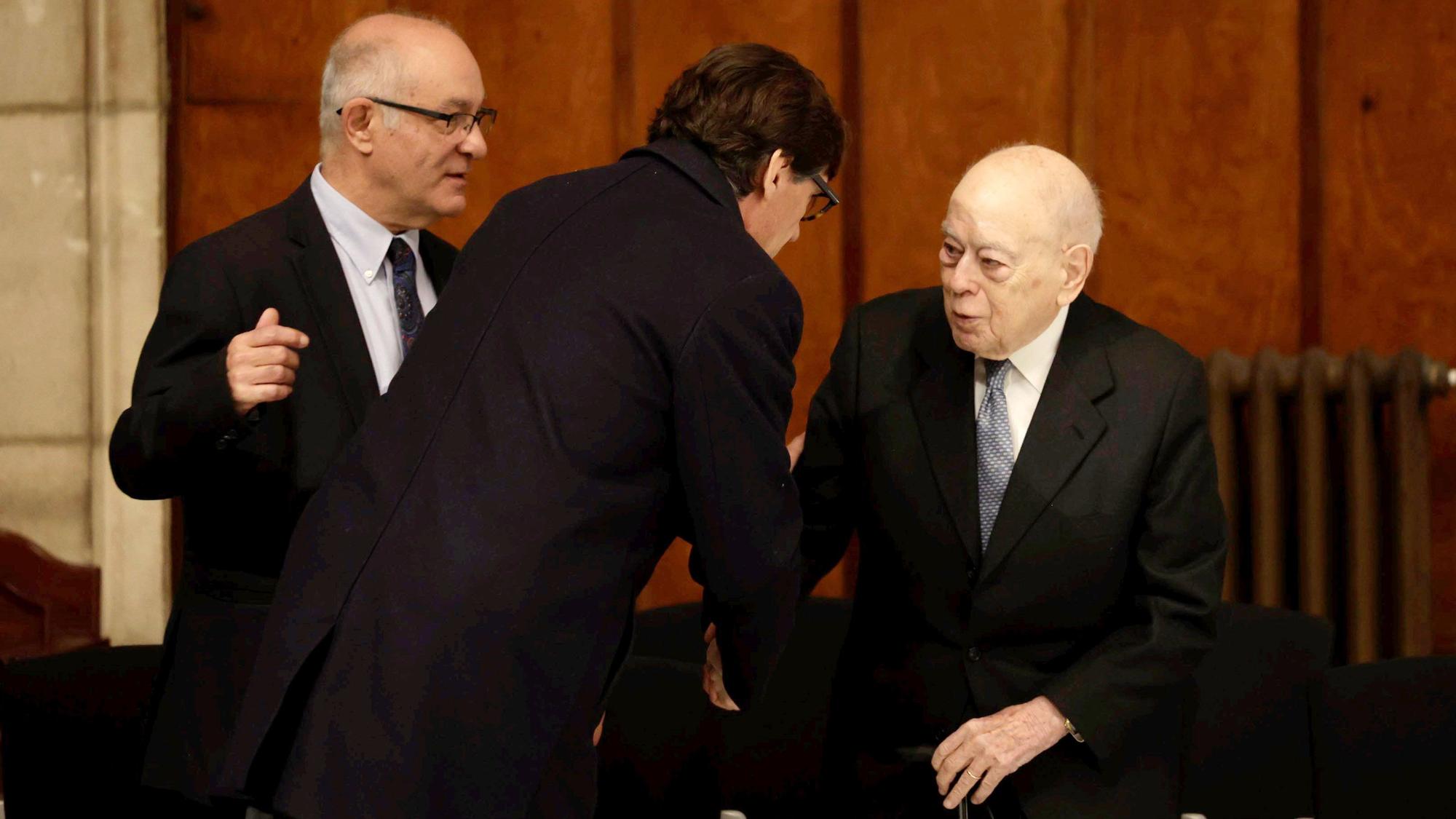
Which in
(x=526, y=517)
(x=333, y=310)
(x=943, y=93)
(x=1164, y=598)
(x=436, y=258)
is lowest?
(x=1164, y=598)

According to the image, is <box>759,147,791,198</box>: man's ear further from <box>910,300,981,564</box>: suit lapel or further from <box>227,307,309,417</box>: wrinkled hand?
<box>227,307,309,417</box>: wrinkled hand

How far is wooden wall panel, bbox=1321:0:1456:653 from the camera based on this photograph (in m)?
3.43

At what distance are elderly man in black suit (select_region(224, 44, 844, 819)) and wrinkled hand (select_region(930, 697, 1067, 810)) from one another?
1.08ft

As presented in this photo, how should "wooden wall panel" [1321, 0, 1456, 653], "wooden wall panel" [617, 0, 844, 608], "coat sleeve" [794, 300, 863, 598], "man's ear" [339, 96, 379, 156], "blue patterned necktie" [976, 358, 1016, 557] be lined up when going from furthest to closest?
"wooden wall panel" [617, 0, 844, 608] → "wooden wall panel" [1321, 0, 1456, 653] → "man's ear" [339, 96, 379, 156] → "coat sleeve" [794, 300, 863, 598] → "blue patterned necktie" [976, 358, 1016, 557]

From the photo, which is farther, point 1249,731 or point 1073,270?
point 1249,731

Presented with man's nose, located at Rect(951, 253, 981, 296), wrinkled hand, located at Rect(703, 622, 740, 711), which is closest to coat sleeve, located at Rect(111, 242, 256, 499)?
wrinkled hand, located at Rect(703, 622, 740, 711)

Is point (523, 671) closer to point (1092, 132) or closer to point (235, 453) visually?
point (235, 453)

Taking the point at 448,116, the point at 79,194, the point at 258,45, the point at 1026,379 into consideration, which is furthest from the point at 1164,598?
the point at 79,194

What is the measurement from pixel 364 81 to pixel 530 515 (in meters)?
0.99

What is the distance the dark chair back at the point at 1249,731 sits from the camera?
2.53 m

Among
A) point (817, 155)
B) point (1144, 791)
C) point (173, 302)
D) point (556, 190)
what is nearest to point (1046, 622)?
point (1144, 791)

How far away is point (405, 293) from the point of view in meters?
2.24

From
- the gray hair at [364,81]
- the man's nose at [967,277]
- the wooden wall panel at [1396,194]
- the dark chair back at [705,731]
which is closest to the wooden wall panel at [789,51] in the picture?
the dark chair back at [705,731]

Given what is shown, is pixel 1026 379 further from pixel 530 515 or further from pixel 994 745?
pixel 530 515
